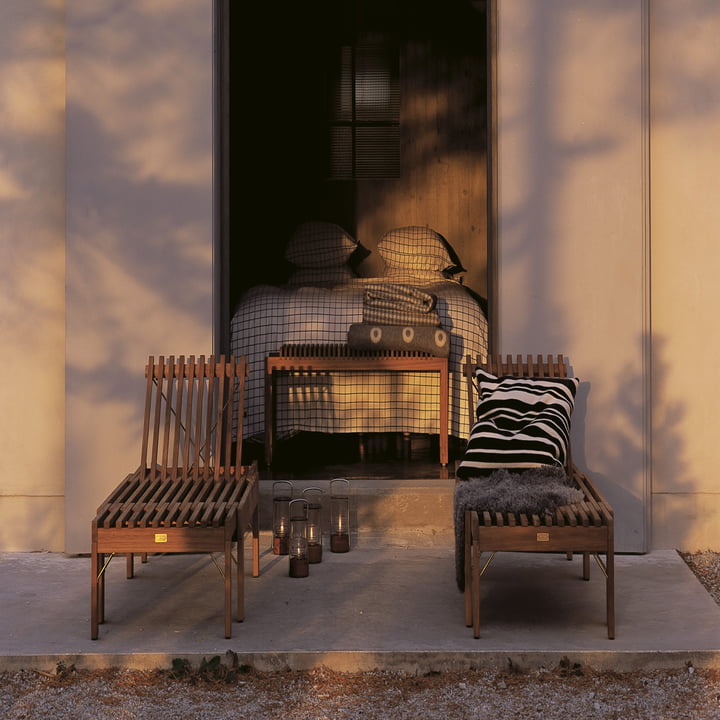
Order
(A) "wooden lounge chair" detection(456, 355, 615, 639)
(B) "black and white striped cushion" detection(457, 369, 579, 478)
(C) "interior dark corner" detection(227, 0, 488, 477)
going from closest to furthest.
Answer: (A) "wooden lounge chair" detection(456, 355, 615, 639) → (B) "black and white striped cushion" detection(457, 369, 579, 478) → (C) "interior dark corner" detection(227, 0, 488, 477)

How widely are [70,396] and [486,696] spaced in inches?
107

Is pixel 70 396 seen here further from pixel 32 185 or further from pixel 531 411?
pixel 531 411

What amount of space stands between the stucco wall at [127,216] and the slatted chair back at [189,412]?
0.23 meters

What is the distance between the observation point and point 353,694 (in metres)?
3.59

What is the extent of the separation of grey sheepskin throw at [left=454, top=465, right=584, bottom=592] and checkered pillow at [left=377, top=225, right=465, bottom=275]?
3.73 metres

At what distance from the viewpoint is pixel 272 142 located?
884cm

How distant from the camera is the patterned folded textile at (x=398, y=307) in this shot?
246 inches

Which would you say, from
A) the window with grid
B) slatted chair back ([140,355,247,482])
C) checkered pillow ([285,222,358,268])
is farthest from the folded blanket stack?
the window with grid

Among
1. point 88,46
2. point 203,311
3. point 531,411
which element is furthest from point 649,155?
point 88,46

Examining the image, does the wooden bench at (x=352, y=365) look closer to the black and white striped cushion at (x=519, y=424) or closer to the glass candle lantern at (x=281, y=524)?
the glass candle lantern at (x=281, y=524)

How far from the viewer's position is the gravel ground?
11.3 ft

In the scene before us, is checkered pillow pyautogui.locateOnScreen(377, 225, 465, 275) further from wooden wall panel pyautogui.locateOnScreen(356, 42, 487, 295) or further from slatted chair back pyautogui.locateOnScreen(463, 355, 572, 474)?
slatted chair back pyautogui.locateOnScreen(463, 355, 572, 474)

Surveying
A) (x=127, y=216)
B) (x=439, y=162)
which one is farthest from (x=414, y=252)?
(x=127, y=216)

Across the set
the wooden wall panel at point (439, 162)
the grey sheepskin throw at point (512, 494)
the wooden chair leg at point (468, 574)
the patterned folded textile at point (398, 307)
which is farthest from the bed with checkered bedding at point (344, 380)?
the wooden wall panel at point (439, 162)
